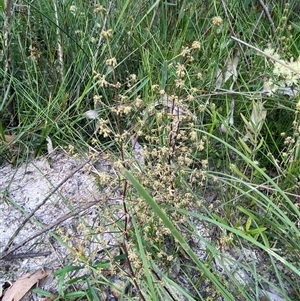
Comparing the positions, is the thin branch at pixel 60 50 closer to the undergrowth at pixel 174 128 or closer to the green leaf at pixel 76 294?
the undergrowth at pixel 174 128

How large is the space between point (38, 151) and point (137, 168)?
392 mm

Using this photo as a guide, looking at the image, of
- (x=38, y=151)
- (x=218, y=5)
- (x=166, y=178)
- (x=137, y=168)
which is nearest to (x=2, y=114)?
(x=38, y=151)

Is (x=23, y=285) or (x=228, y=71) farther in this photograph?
(x=228, y=71)

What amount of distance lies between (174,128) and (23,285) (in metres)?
0.53

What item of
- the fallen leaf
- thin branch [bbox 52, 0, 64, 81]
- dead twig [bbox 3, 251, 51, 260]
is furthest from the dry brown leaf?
the fallen leaf

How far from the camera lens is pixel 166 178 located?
1111mm

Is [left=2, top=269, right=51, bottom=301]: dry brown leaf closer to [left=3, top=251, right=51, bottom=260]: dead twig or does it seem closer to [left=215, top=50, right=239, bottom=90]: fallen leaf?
[left=3, top=251, right=51, bottom=260]: dead twig

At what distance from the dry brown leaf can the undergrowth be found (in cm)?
7

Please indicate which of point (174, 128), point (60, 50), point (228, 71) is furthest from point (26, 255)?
point (228, 71)

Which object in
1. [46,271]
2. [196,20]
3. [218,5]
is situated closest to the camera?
[46,271]

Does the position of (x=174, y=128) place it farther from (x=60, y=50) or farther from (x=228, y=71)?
(x=60, y=50)

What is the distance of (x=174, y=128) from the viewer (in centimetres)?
121

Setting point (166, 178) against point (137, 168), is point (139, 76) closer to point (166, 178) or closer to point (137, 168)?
point (137, 168)

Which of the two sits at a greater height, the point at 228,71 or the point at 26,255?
the point at 228,71
